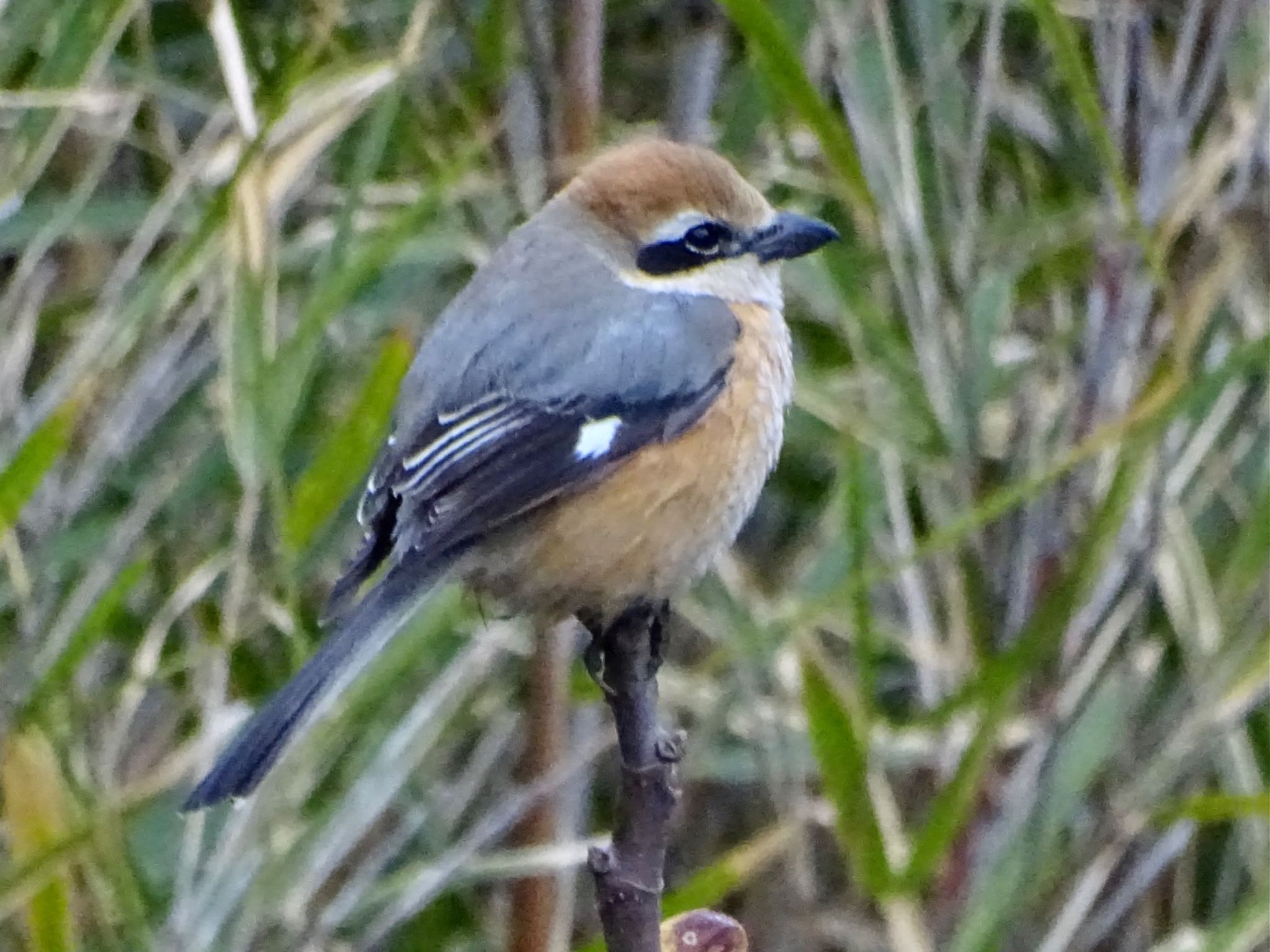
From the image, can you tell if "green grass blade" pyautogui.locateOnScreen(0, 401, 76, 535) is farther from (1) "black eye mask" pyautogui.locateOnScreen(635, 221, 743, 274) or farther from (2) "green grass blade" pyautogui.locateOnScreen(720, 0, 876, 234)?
(2) "green grass blade" pyautogui.locateOnScreen(720, 0, 876, 234)

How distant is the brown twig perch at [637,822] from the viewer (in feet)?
3.97

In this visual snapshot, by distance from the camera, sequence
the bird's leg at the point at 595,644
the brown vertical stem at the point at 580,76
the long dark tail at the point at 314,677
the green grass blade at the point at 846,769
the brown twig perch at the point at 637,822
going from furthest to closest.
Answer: the brown vertical stem at the point at 580,76, the green grass blade at the point at 846,769, the bird's leg at the point at 595,644, the long dark tail at the point at 314,677, the brown twig perch at the point at 637,822

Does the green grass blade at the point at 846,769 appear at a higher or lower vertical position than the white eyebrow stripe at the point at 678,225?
lower

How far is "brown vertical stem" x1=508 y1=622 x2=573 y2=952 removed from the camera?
6.83ft

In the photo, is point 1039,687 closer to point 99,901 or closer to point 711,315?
point 711,315

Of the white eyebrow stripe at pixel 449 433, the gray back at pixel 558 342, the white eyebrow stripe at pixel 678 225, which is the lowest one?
the white eyebrow stripe at pixel 449 433

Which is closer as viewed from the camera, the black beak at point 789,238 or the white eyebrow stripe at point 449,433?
the white eyebrow stripe at point 449,433

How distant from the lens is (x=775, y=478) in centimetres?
252

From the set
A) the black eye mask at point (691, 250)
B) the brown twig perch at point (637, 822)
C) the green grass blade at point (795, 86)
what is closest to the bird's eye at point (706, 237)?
the black eye mask at point (691, 250)

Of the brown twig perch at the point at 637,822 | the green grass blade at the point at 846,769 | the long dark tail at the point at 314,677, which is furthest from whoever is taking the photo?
the green grass blade at the point at 846,769

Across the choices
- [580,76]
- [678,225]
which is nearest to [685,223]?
[678,225]

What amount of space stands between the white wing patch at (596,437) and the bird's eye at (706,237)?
253 millimetres

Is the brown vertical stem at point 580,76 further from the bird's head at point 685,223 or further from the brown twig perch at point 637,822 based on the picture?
the brown twig perch at point 637,822

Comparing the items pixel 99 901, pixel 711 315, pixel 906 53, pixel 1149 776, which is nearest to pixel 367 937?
pixel 99 901
